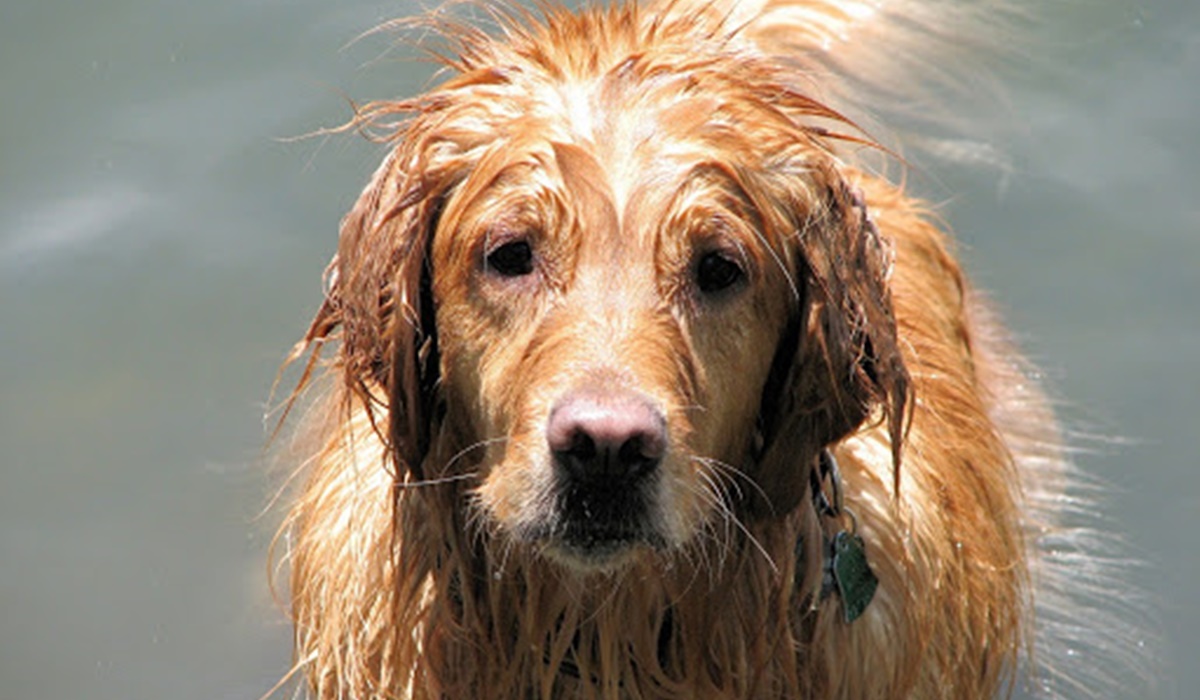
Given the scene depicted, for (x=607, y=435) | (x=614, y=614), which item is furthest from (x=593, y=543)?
(x=614, y=614)

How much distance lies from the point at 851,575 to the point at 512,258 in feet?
3.91

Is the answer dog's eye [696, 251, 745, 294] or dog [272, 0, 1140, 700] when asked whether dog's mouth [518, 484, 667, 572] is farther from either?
dog's eye [696, 251, 745, 294]

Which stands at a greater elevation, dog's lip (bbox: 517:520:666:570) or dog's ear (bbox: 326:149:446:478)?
dog's ear (bbox: 326:149:446:478)

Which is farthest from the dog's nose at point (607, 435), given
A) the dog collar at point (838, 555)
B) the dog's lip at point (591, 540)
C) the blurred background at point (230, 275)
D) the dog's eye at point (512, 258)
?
the blurred background at point (230, 275)

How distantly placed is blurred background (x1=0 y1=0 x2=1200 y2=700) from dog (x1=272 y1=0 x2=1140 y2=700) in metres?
1.69

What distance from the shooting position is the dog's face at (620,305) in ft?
12.2

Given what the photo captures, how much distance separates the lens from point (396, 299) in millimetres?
4102

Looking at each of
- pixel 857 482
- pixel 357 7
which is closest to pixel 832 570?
pixel 857 482

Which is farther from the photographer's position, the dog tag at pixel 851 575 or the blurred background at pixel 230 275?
the blurred background at pixel 230 275

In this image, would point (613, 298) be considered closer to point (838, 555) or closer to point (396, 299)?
point (396, 299)

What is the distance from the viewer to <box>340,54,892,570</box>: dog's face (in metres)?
3.72

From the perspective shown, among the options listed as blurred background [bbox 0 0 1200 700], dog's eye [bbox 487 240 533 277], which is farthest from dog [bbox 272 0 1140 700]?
blurred background [bbox 0 0 1200 700]

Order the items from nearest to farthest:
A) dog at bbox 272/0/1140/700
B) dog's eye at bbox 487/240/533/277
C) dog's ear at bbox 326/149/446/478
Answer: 1. dog at bbox 272/0/1140/700
2. dog's eye at bbox 487/240/533/277
3. dog's ear at bbox 326/149/446/478

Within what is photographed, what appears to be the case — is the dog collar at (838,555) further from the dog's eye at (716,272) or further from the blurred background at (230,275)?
the blurred background at (230,275)
